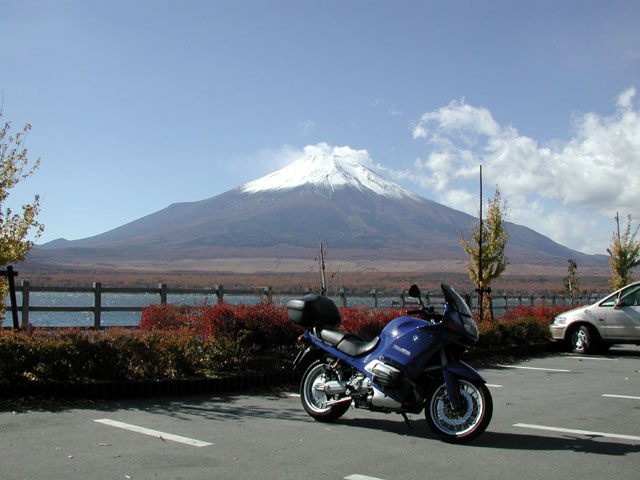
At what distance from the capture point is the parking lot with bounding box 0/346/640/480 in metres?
5.26

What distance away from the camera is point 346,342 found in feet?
23.3

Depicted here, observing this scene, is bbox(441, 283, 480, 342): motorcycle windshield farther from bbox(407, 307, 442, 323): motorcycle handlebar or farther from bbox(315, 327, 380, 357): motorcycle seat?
bbox(315, 327, 380, 357): motorcycle seat

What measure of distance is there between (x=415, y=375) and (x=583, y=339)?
10237 millimetres

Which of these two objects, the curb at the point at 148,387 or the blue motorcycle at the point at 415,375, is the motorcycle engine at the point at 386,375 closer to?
the blue motorcycle at the point at 415,375

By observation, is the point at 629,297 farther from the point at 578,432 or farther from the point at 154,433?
the point at 154,433

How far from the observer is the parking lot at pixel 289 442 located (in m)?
5.26

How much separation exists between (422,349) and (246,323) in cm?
421

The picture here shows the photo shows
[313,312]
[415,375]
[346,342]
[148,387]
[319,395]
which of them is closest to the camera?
[415,375]

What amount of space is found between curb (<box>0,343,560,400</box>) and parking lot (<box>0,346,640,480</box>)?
0.21 meters

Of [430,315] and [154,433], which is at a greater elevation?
[430,315]

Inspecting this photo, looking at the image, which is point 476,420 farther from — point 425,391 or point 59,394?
point 59,394

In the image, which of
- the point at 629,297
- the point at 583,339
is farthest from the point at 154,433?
the point at 629,297

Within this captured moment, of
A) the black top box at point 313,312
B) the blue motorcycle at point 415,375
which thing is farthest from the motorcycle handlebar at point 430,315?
the black top box at point 313,312

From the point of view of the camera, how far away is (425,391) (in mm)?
6496
